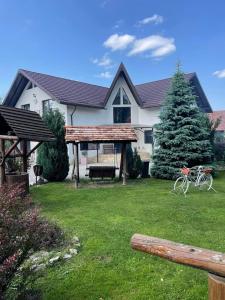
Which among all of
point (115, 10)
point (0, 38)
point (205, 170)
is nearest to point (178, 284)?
point (205, 170)

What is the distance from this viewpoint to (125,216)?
787 centimetres

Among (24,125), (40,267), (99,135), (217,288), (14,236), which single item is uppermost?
(24,125)

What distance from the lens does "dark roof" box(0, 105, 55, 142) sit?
9656mm

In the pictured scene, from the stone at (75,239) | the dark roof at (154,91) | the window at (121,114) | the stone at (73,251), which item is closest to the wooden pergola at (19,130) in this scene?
the stone at (75,239)

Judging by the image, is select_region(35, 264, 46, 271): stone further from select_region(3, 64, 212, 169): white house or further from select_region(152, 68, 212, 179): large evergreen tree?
select_region(3, 64, 212, 169): white house

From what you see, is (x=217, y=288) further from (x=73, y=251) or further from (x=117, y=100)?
(x=117, y=100)

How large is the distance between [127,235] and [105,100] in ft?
67.6

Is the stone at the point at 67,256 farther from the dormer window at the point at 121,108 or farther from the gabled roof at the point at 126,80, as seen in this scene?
the dormer window at the point at 121,108

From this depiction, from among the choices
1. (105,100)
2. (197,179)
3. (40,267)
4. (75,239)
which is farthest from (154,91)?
(40,267)

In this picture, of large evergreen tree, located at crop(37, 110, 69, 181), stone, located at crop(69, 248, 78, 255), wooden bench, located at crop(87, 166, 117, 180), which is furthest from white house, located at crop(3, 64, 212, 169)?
stone, located at crop(69, 248, 78, 255)

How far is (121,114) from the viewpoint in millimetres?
27453

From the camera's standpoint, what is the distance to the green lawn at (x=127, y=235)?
4.13 m

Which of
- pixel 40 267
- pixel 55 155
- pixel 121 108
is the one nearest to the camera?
pixel 40 267

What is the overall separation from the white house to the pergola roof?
33.7 ft
